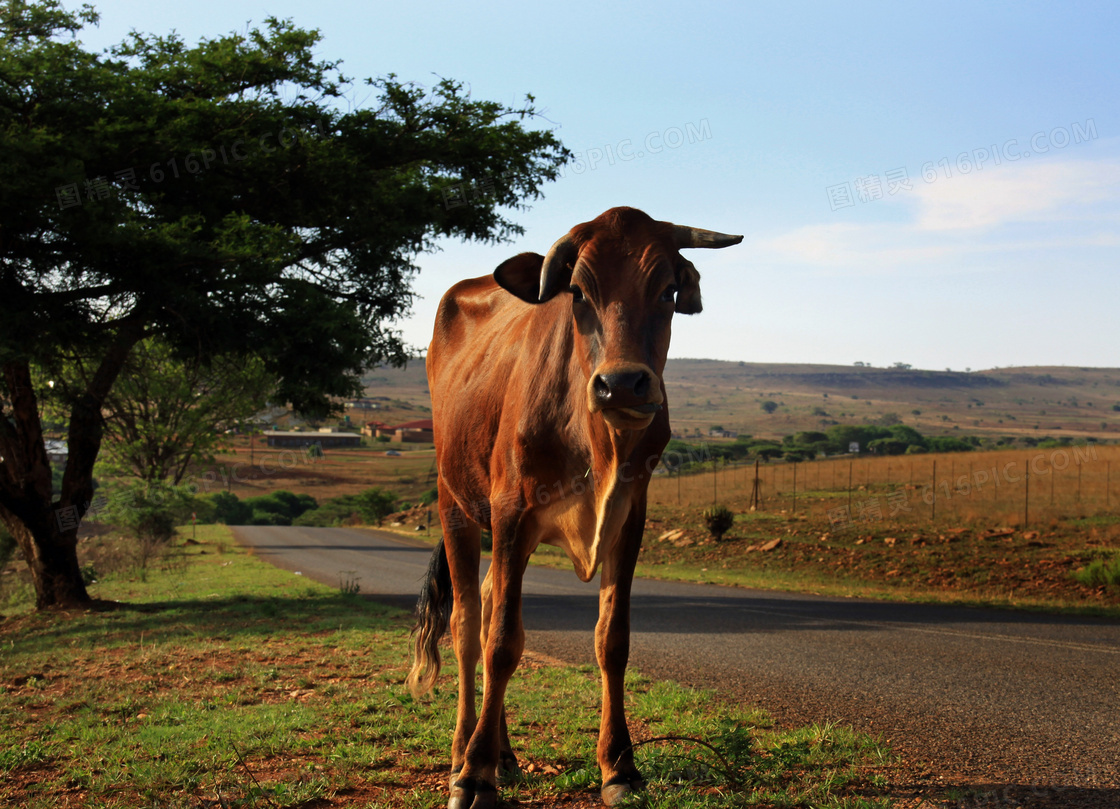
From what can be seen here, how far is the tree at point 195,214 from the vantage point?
11484 millimetres

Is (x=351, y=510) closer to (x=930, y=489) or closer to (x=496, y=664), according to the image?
(x=930, y=489)

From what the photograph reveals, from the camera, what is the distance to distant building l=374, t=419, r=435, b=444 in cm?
10675

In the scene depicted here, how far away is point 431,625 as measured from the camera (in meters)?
6.00

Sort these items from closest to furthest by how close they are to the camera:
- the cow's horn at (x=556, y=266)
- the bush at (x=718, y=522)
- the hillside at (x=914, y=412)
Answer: the cow's horn at (x=556, y=266) → the bush at (x=718, y=522) → the hillside at (x=914, y=412)

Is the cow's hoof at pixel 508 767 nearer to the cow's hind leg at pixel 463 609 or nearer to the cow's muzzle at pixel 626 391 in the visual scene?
the cow's hind leg at pixel 463 609

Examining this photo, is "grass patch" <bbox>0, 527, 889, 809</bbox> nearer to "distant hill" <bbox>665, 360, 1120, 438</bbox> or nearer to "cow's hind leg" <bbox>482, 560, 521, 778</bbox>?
"cow's hind leg" <bbox>482, 560, 521, 778</bbox>

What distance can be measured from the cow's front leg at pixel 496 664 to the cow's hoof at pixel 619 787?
56 cm

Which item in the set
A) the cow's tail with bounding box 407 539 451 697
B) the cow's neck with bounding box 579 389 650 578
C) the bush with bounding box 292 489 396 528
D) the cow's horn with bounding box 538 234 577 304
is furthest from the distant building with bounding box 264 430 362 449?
the cow's neck with bounding box 579 389 650 578

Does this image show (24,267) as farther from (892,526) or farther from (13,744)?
(892,526)

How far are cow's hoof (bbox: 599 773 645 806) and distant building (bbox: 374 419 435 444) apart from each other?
9945 cm

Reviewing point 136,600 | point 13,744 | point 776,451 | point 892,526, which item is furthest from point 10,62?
point 776,451

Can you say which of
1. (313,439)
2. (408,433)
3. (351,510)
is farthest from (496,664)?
(408,433)

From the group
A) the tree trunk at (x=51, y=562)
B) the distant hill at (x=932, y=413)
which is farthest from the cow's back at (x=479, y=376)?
the distant hill at (x=932, y=413)

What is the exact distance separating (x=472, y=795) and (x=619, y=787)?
0.73 metres
